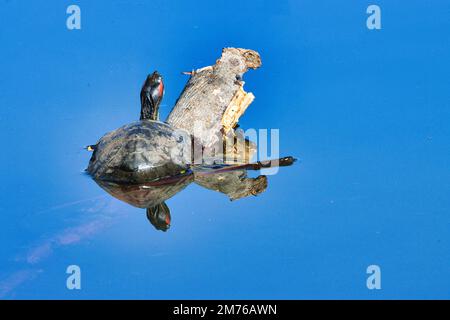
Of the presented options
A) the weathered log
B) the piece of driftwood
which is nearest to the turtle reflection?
the piece of driftwood

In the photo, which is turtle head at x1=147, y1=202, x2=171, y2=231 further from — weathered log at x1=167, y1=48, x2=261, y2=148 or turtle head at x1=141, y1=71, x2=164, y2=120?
weathered log at x1=167, y1=48, x2=261, y2=148

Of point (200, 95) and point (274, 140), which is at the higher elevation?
point (200, 95)

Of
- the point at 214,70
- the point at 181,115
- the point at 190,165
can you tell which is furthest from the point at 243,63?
the point at 190,165

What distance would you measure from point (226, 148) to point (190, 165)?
0.64 m

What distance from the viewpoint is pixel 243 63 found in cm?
632

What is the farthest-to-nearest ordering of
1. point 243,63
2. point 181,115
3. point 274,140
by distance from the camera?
point 243,63 < point 181,115 < point 274,140

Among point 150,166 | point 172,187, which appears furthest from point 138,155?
point 172,187

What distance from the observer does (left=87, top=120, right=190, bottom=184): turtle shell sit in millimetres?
4883

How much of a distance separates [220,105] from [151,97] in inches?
30.4

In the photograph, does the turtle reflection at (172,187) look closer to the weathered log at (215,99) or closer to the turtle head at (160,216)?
the turtle head at (160,216)

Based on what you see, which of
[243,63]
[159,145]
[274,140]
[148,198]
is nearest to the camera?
[148,198]

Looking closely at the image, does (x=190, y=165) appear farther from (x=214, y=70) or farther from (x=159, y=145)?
(x=214, y=70)

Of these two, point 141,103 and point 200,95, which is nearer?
point 141,103

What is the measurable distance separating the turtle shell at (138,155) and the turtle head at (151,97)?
23 cm
